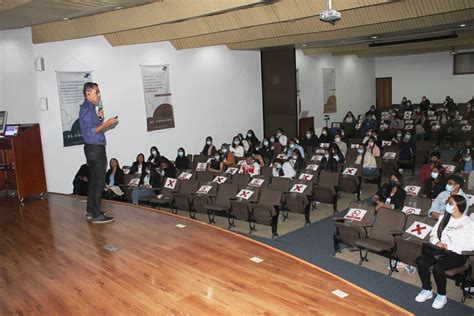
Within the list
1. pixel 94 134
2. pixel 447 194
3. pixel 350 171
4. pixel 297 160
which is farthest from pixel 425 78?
pixel 94 134

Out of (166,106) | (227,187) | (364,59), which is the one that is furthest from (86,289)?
(364,59)

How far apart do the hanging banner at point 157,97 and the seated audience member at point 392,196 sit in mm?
7696

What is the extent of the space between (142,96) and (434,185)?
27.5ft

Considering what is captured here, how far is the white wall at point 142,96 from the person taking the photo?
10.8 metres

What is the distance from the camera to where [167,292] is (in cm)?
363

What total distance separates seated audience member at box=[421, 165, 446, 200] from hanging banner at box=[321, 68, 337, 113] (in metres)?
13.1

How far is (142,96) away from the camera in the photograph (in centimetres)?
1277

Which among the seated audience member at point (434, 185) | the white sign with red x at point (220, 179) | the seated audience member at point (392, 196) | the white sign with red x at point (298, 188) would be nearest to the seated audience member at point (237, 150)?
the white sign with red x at point (220, 179)

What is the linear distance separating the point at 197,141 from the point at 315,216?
261 inches

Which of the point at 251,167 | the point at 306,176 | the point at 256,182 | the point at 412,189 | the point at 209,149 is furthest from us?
the point at 209,149

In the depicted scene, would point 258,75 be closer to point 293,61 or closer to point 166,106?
point 293,61

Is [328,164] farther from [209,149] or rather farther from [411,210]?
[209,149]

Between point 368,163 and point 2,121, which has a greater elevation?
point 2,121

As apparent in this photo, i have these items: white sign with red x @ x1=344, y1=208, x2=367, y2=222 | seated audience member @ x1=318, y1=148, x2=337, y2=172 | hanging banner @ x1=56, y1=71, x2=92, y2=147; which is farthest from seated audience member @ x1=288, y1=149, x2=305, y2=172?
hanging banner @ x1=56, y1=71, x2=92, y2=147
